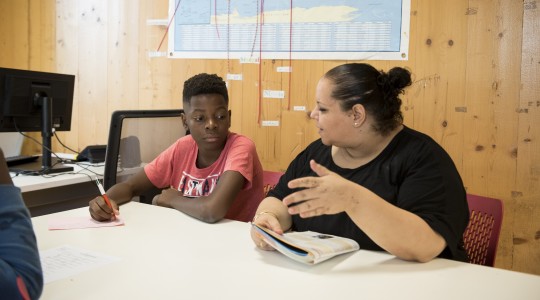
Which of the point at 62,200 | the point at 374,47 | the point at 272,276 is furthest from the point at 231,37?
the point at 272,276

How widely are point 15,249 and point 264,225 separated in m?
0.75

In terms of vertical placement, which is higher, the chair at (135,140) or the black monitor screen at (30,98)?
the black monitor screen at (30,98)

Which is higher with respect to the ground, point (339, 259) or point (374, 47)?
point (374, 47)

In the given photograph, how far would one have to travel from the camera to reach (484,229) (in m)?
1.56

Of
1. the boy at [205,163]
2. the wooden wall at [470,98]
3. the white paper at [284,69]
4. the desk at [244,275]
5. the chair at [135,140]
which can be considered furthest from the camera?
the white paper at [284,69]

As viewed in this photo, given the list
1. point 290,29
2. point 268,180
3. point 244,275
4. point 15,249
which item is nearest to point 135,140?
point 268,180

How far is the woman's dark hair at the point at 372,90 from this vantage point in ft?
4.78

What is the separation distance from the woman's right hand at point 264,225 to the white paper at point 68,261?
1.20 feet

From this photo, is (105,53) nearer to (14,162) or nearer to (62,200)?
(14,162)

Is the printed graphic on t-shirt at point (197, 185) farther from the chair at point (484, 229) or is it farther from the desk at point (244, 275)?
the chair at point (484, 229)

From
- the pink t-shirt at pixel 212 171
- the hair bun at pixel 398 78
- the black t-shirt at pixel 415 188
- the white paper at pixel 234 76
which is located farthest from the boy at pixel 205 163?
the white paper at pixel 234 76

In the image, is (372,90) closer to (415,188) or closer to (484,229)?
(415,188)

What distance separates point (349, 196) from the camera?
1.15 meters

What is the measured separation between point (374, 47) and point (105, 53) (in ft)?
6.59
